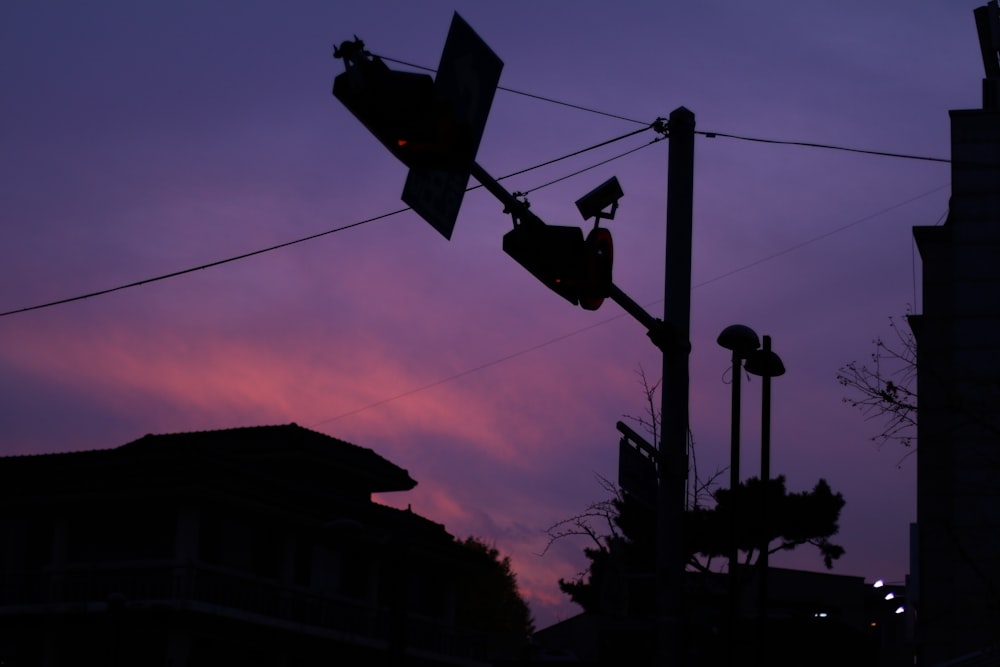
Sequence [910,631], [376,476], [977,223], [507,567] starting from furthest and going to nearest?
[507,567]
[376,476]
[910,631]
[977,223]


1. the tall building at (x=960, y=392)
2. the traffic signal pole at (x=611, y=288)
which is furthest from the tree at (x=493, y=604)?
the traffic signal pole at (x=611, y=288)

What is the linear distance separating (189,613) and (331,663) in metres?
6.90

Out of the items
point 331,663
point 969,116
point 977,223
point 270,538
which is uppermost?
point 969,116

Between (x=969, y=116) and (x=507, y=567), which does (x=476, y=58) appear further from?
(x=507, y=567)

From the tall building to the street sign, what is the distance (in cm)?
1906

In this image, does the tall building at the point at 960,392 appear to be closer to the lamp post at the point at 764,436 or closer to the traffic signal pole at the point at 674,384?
the lamp post at the point at 764,436

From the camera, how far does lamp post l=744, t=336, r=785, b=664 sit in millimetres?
17078

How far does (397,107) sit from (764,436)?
1320 cm

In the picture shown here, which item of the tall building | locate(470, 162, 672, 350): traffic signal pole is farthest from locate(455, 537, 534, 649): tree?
locate(470, 162, 672, 350): traffic signal pole

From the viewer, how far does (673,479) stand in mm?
11078

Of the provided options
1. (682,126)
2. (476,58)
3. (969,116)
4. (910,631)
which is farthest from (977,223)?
Answer: (476,58)

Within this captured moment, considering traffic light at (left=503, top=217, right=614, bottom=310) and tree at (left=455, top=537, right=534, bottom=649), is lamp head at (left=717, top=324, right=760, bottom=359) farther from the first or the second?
tree at (left=455, top=537, right=534, bottom=649)

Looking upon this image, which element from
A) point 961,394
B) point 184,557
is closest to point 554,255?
point 961,394

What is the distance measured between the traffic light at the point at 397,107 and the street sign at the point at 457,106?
0.43 ft
